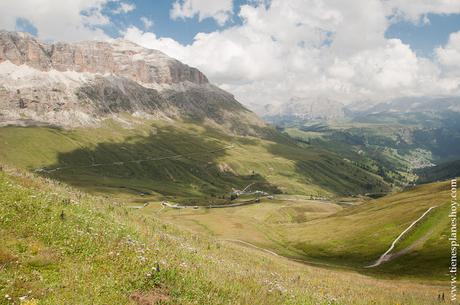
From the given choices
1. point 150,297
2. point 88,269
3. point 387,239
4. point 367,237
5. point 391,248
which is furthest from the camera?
point 367,237

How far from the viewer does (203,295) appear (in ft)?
41.6

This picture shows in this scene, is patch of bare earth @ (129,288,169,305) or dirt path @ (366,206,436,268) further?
dirt path @ (366,206,436,268)

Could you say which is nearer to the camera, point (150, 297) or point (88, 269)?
point (150, 297)

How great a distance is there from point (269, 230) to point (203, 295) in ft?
396

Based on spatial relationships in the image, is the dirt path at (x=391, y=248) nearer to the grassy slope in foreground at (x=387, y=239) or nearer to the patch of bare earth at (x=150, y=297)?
the grassy slope in foreground at (x=387, y=239)

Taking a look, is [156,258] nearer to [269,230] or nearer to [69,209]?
[69,209]

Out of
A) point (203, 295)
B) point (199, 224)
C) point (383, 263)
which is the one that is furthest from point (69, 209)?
point (199, 224)

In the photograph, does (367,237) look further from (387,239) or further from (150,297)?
(150,297)

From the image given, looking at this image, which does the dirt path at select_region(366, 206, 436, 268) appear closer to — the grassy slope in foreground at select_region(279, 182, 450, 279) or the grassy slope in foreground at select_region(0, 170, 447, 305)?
the grassy slope in foreground at select_region(279, 182, 450, 279)

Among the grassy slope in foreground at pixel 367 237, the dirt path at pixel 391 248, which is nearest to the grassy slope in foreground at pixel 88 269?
the grassy slope in foreground at pixel 367 237

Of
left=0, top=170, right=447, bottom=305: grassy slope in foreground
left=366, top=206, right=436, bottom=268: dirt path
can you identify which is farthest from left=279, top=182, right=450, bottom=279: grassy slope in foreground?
left=0, top=170, right=447, bottom=305: grassy slope in foreground

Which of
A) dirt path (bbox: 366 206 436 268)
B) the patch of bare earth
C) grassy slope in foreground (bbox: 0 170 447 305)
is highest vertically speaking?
grassy slope in foreground (bbox: 0 170 447 305)

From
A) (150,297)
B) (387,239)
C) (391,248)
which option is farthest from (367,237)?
(150,297)

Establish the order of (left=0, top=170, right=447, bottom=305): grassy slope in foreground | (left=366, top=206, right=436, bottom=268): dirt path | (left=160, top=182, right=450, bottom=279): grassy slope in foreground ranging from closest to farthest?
1. (left=0, top=170, right=447, bottom=305): grassy slope in foreground
2. (left=160, top=182, right=450, bottom=279): grassy slope in foreground
3. (left=366, top=206, right=436, bottom=268): dirt path
